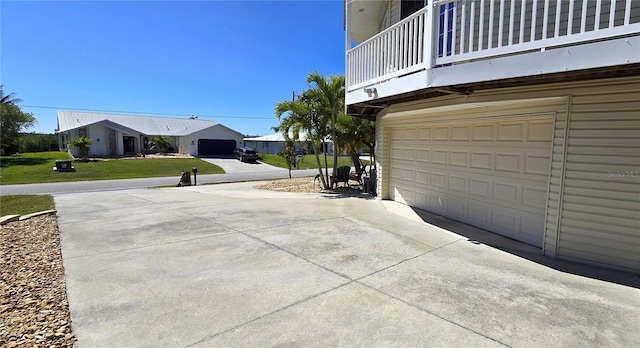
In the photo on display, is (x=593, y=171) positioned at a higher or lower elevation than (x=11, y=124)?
lower

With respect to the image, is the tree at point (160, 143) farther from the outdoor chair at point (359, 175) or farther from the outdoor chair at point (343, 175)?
the outdoor chair at point (343, 175)

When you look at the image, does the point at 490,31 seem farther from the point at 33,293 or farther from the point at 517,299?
the point at 33,293

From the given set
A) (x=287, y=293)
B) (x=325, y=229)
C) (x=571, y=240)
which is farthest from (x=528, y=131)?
(x=287, y=293)

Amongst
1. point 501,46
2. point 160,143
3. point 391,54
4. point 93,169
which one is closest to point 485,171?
point 501,46

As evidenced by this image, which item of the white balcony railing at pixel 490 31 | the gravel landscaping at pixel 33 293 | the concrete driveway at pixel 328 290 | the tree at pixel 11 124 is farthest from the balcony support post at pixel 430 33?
the tree at pixel 11 124

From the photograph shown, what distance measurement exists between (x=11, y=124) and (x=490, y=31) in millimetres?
44282

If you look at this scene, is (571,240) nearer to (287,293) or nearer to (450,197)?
(450,197)

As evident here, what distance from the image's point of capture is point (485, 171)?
21.6 ft

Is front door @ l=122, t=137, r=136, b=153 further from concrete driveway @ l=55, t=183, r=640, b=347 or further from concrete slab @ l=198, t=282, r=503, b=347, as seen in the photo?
concrete slab @ l=198, t=282, r=503, b=347

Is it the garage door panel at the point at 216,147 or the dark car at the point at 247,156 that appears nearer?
the dark car at the point at 247,156

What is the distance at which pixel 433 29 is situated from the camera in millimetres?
4977

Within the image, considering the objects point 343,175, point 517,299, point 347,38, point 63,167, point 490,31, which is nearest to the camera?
point 517,299

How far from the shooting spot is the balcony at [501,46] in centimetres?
368

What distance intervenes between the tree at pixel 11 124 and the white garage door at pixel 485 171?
40833 millimetres
